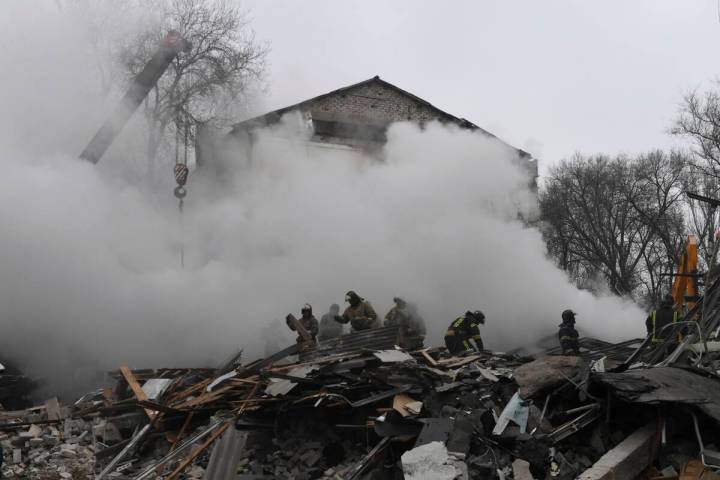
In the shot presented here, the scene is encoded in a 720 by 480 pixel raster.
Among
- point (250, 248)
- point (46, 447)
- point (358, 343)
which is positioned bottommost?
point (46, 447)

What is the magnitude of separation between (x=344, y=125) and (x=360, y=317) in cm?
917

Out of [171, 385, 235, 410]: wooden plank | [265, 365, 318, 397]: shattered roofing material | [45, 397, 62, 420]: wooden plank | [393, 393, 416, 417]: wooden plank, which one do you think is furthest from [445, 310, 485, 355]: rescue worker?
[45, 397, 62, 420]: wooden plank

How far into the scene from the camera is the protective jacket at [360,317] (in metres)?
11.2

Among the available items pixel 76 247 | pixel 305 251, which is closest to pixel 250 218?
pixel 305 251

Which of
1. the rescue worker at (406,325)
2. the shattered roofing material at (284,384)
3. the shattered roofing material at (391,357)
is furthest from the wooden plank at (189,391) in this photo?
the rescue worker at (406,325)

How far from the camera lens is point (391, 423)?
586cm

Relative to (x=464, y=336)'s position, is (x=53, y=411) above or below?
below

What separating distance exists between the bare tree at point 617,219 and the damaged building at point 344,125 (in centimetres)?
1107

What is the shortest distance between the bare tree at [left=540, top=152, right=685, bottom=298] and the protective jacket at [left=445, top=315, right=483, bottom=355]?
66.7ft

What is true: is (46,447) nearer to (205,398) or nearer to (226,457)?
(205,398)

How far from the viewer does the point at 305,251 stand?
14.4m

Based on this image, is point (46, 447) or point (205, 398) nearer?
point (205, 398)

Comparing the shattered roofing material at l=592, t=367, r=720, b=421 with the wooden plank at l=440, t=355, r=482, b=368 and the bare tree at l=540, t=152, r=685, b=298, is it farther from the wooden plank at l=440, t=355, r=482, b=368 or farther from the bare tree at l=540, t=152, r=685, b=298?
the bare tree at l=540, t=152, r=685, b=298

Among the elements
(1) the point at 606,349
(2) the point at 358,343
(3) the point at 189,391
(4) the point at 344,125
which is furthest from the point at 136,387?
(4) the point at 344,125
